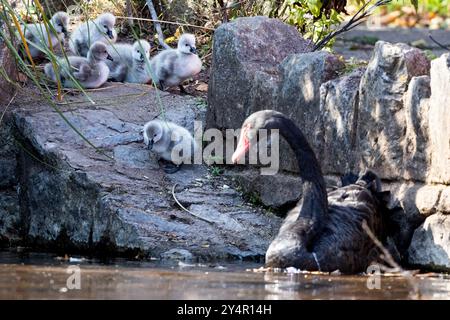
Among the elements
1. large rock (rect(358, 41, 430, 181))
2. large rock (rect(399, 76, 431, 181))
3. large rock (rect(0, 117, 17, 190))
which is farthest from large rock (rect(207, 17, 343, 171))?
large rock (rect(0, 117, 17, 190))

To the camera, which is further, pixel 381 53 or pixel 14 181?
pixel 14 181

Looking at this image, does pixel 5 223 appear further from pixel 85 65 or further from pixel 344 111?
pixel 344 111

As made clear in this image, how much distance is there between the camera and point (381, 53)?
21.5 feet

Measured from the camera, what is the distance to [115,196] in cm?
700

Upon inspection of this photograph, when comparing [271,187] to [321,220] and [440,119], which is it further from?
[440,119]

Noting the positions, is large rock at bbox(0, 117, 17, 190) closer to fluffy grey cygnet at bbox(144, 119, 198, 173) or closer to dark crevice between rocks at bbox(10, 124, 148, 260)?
dark crevice between rocks at bbox(10, 124, 148, 260)

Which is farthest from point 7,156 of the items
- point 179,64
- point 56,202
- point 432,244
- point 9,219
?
point 432,244

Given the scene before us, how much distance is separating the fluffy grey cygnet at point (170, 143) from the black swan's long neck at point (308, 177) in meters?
1.43

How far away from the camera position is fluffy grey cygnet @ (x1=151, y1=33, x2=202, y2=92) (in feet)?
28.5

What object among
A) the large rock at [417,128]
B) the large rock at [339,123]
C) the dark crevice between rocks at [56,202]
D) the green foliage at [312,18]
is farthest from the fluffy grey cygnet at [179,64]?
the large rock at [417,128]

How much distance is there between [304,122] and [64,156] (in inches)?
62.7

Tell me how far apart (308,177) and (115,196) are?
52.5 inches
